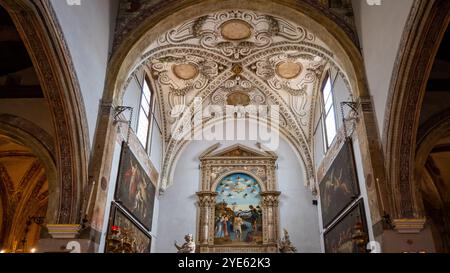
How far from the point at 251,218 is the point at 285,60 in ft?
20.6

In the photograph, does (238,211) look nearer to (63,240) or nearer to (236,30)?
(236,30)

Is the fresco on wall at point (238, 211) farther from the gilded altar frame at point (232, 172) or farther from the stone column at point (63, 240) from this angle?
the stone column at point (63, 240)

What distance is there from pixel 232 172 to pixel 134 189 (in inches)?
205

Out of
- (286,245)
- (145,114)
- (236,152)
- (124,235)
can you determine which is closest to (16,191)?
(145,114)

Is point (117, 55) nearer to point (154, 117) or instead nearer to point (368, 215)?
point (154, 117)

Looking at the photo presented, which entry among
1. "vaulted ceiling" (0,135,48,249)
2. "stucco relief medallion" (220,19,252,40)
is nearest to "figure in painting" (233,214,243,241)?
"stucco relief medallion" (220,19,252,40)

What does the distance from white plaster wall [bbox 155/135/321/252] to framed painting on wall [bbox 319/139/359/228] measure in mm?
1612

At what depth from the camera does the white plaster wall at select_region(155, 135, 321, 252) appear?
15.5 metres

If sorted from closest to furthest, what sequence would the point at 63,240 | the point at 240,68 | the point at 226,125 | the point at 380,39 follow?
the point at 63,240 < the point at 380,39 < the point at 240,68 < the point at 226,125

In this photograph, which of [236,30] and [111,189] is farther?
[236,30]

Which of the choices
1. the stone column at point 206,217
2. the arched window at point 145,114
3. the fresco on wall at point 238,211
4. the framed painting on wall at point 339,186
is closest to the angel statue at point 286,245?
the fresco on wall at point 238,211

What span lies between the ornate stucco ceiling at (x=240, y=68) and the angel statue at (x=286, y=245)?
2729mm

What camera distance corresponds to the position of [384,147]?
8.91m

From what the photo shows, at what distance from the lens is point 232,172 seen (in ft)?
54.6
